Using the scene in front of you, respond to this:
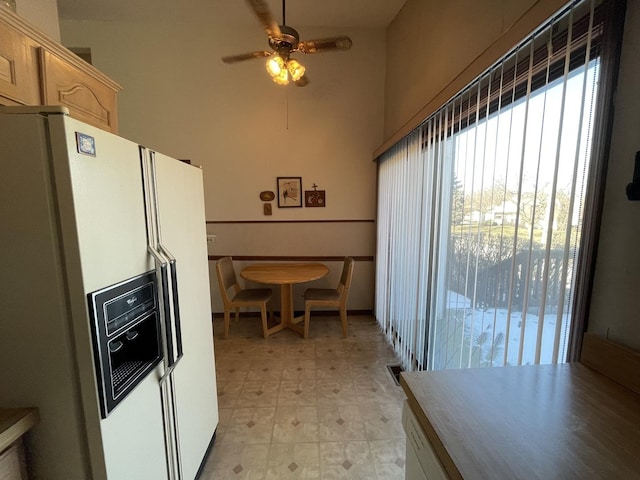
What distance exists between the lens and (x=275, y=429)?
6.09 ft

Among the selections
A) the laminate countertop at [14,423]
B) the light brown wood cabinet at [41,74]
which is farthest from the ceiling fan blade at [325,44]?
the laminate countertop at [14,423]

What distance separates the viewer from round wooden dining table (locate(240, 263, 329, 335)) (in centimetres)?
311

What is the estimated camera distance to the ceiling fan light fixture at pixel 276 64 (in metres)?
2.12

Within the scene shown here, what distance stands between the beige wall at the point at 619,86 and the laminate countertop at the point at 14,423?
1765 millimetres

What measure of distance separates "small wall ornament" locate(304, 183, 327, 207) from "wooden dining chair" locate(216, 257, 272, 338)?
1.25 m

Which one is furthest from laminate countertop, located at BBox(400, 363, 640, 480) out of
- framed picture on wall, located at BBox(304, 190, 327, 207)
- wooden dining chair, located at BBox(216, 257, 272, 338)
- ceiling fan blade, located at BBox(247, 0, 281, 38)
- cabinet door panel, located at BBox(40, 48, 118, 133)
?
framed picture on wall, located at BBox(304, 190, 327, 207)

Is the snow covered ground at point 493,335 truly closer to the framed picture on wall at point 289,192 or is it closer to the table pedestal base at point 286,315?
the table pedestal base at point 286,315

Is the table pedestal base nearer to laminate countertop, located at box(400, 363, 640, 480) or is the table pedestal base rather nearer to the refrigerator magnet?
laminate countertop, located at box(400, 363, 640, 480)

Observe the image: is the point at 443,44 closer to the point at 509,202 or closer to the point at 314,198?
the point at 509,202

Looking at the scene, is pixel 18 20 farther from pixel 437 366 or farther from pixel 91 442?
pixel 437 366

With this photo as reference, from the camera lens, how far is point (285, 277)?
10.3 ft

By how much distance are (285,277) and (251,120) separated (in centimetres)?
205

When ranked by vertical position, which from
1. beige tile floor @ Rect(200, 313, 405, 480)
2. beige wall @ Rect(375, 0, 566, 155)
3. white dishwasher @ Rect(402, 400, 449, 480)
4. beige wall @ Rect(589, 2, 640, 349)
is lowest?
beige tile floor @ Rect(200, 313, 405, 480)

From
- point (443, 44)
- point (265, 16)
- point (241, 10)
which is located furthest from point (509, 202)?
point (241, 10)
